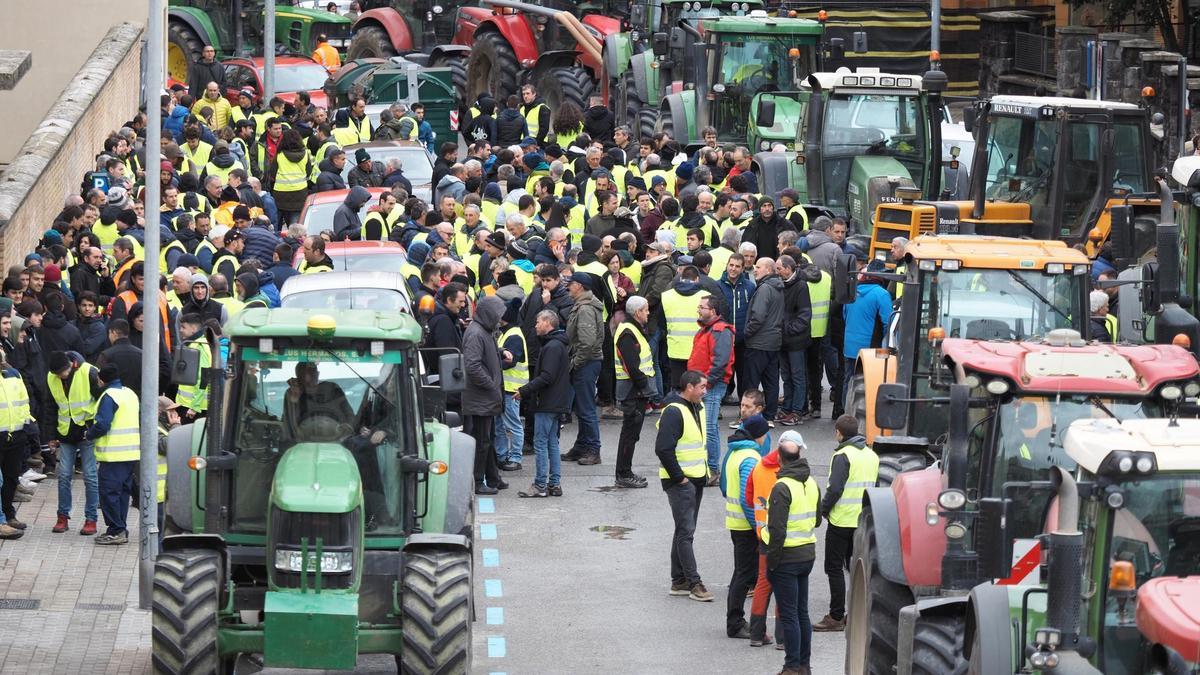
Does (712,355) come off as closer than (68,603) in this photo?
No

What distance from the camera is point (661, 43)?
106 ft

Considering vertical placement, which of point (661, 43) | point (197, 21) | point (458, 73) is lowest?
point (458, 73)

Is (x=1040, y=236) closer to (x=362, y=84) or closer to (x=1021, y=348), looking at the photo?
(x=1021, y=348)

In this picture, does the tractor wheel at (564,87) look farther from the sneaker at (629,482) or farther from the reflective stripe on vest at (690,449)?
the reflective stripe on vest at (690,449)

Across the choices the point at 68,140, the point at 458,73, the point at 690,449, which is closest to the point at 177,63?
the point at 458,73

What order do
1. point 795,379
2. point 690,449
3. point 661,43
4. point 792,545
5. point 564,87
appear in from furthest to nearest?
1. point 564,87
2. point 661,43
3. point 795,379
4. point 690,449
5. point 792,545

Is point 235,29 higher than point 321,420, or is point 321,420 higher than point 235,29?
point 235,29

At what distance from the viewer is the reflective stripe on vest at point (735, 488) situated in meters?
14.1

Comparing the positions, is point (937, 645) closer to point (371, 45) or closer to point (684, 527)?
point (684, 527)

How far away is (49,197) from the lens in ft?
84.6

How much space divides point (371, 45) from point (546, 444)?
2587 centimetres

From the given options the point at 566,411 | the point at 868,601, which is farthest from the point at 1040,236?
the point at 868,601

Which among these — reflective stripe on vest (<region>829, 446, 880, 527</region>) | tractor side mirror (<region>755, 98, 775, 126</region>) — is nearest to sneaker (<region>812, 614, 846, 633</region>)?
reflective stripe on vest (<region>829, 446, 880, 527</region>)

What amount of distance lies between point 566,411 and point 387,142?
36.3 feet
